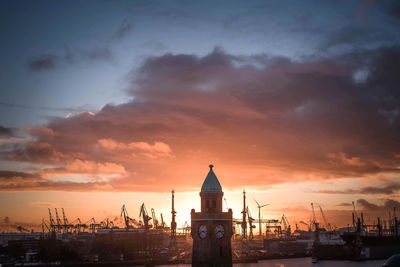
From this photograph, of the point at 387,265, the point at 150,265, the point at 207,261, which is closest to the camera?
the point at 387,265

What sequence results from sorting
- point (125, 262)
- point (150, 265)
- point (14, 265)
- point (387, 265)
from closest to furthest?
point (387, 265)
point (150, 265)
point (14, 265)
point (125, 262)

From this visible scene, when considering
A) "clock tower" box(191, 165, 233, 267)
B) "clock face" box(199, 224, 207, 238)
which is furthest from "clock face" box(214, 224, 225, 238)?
"clock face" box(199, 224, 207, 238)

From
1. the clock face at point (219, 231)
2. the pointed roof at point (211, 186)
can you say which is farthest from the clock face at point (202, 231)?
the pointed roof at point (211, 186)

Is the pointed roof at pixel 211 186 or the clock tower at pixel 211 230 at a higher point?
the pointed roof at pixel 211 186

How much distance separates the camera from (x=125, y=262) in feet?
647

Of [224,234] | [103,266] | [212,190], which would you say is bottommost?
[103,266]

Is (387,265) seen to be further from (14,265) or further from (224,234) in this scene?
(14,265)

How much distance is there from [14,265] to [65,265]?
17.6 metres

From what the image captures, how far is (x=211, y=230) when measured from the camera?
9325cm

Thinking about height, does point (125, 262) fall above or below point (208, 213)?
below

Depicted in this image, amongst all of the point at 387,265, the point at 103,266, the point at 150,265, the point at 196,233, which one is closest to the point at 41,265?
the point at 103,266

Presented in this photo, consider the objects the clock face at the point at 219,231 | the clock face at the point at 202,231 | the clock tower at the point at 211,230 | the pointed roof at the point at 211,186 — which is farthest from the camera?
the pointed roof at the point at 211,186

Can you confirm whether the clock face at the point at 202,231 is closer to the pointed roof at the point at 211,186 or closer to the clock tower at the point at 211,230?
the clock tower at the point at 211,230

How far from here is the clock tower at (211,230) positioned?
92.5 meters
